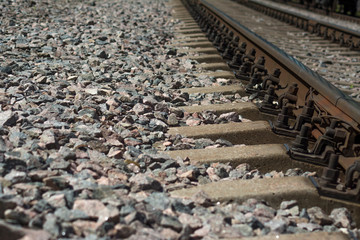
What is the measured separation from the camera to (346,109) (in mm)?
2666

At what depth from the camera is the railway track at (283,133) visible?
7.01 feet

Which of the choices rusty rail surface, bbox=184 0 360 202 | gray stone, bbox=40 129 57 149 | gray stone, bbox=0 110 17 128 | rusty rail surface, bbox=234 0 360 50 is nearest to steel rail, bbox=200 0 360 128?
rusty rail surface, bbox=184 0 360 202

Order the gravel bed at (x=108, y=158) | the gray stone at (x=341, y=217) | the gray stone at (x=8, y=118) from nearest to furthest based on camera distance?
the gravel bed at (x=108, y=158)
the gray stone at (x=341, y=217)
the gray stone at (x=8, y=118)

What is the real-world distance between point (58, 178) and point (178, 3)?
10.6 meters

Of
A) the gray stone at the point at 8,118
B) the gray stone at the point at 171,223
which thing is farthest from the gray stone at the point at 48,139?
the gray stone at the point at 171,223

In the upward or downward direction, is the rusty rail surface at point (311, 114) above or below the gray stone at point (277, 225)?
above

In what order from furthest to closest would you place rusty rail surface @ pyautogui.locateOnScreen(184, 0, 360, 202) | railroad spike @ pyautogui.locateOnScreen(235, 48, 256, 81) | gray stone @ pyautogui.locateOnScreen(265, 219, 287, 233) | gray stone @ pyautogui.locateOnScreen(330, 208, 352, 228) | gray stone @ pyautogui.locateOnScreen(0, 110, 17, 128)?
railroad spike @ pyautogui.locateOnScreen(235, 48, 256, 81), gray stone @ pyautogui.locateOnScreen(0, 110, 17, 128), rusty rail surface @ pyautogui.locateOnScreen(184, 0, 360, 202), gray stone @ pyautogui.locateOnScreen(330, 208, 352, 228), gray stone @ pyautogui.locateOnScreen(265, 219, 287, 233)

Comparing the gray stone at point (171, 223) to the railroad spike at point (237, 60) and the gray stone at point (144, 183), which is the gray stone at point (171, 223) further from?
the railroad spike at point (237, 60)

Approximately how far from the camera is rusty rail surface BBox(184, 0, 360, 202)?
7.30 feet

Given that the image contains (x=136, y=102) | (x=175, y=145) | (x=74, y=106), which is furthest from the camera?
(x=136, y=102)

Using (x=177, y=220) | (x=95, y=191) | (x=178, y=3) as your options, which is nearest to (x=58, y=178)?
(x=95, y=191)

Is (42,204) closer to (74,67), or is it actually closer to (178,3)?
(74,67)

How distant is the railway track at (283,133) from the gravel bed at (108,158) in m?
0.07

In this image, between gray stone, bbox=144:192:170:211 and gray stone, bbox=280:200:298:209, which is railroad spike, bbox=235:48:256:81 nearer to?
gray stone, bbox=280:200:298:209
